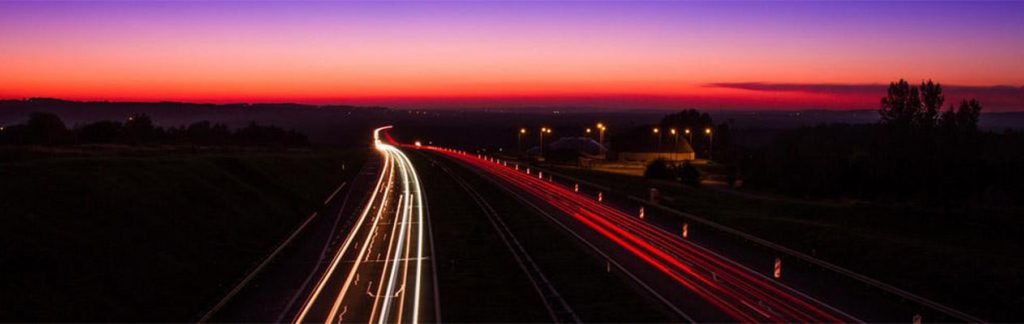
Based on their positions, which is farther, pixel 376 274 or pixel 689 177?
pixel 689 177

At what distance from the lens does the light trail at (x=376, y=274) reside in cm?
2472

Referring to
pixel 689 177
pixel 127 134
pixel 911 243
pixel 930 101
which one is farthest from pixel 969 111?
pixel 127 134

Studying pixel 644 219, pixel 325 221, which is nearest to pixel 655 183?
pixel 644 219

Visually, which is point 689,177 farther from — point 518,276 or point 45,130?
point 45,130

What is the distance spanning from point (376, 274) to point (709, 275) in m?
11.7

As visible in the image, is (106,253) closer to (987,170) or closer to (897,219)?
(897,219)

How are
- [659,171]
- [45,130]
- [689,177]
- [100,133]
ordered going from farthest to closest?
[100,133] → [45,130] → [659,171] → [689,177]

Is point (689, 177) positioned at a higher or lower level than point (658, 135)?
lower

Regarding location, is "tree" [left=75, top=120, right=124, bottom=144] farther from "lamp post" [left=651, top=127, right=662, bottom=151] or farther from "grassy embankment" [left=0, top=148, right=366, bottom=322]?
"lamp post" [left=651, top=127, right=662, bottom=151]

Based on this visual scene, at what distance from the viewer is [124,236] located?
31141mm

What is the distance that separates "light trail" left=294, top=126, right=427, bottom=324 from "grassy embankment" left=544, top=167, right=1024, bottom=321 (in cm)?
1511

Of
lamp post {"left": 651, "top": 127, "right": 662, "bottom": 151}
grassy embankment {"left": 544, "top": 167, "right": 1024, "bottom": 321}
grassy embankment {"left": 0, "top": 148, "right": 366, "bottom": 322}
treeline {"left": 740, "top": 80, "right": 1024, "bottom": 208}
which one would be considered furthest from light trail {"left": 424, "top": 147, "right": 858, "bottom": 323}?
lamp post {"left": 651, "top": 127, "right": 662, "bottom": 151}

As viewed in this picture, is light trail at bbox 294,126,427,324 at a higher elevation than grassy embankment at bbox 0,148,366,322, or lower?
lower

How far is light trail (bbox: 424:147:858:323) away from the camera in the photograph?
23234mm
